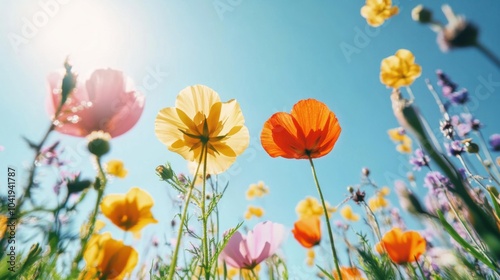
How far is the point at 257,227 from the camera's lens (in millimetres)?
1472

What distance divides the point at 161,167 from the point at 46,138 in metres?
0.73

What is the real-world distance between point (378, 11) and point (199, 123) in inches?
95.5

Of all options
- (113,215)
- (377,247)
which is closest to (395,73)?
(377,247)

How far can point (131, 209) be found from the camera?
220 centimetres

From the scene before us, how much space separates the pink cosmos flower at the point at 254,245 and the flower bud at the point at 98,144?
659mm

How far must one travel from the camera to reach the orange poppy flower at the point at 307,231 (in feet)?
8.29

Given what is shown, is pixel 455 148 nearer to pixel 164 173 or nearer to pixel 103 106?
pixel 164 173

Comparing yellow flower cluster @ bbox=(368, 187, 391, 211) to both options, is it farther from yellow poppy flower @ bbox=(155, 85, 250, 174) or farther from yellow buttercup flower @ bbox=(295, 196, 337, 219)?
yellow poppy flower @ bbox=(155, 85, 250, 174)

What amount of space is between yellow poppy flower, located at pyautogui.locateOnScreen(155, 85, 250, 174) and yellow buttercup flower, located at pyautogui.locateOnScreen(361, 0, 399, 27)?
216 cm

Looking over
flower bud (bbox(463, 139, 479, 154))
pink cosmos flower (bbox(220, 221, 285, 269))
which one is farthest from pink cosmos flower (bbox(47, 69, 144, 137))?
flower bud (bbox(463, 139, 479, 154))

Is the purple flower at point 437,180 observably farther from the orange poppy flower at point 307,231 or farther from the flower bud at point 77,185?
the flower bud at point 77,185

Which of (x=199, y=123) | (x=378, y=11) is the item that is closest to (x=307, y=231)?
(x=199, y=123)

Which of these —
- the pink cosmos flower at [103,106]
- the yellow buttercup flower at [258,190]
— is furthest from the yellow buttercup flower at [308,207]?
the pink cosmos flower at [103,106]

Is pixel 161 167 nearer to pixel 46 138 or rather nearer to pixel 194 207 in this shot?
pixel 194 207
